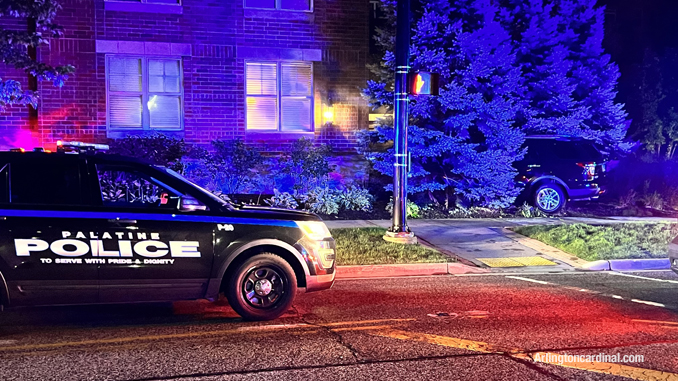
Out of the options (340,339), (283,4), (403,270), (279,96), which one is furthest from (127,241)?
(283,4)

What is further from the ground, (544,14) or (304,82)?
(544,14)

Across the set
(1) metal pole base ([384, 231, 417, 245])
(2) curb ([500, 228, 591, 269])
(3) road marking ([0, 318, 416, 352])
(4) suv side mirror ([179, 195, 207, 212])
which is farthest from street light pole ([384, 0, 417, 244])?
(4) suv side mirror ([179, 195, 207, 212])

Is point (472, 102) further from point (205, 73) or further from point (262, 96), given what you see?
point (205, 73)

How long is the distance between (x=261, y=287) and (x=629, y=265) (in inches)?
250

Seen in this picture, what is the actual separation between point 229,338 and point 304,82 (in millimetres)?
11166

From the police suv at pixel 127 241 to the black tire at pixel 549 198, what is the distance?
388 inches

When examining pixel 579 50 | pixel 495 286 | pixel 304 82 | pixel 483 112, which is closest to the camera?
pixel 495 286

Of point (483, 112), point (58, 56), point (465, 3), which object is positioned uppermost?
point (465, 3)

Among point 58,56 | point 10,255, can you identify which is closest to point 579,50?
point 58,56

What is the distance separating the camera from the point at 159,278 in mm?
6070

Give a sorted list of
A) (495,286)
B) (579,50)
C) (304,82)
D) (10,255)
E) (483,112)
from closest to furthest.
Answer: (10,255) → (495,286) → (483,112) → (304,82) → (579,50)

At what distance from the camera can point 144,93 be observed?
1523 centimetres

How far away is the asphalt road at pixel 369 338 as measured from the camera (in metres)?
4.90

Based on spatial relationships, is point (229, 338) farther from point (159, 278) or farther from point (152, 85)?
point (152, 85)
